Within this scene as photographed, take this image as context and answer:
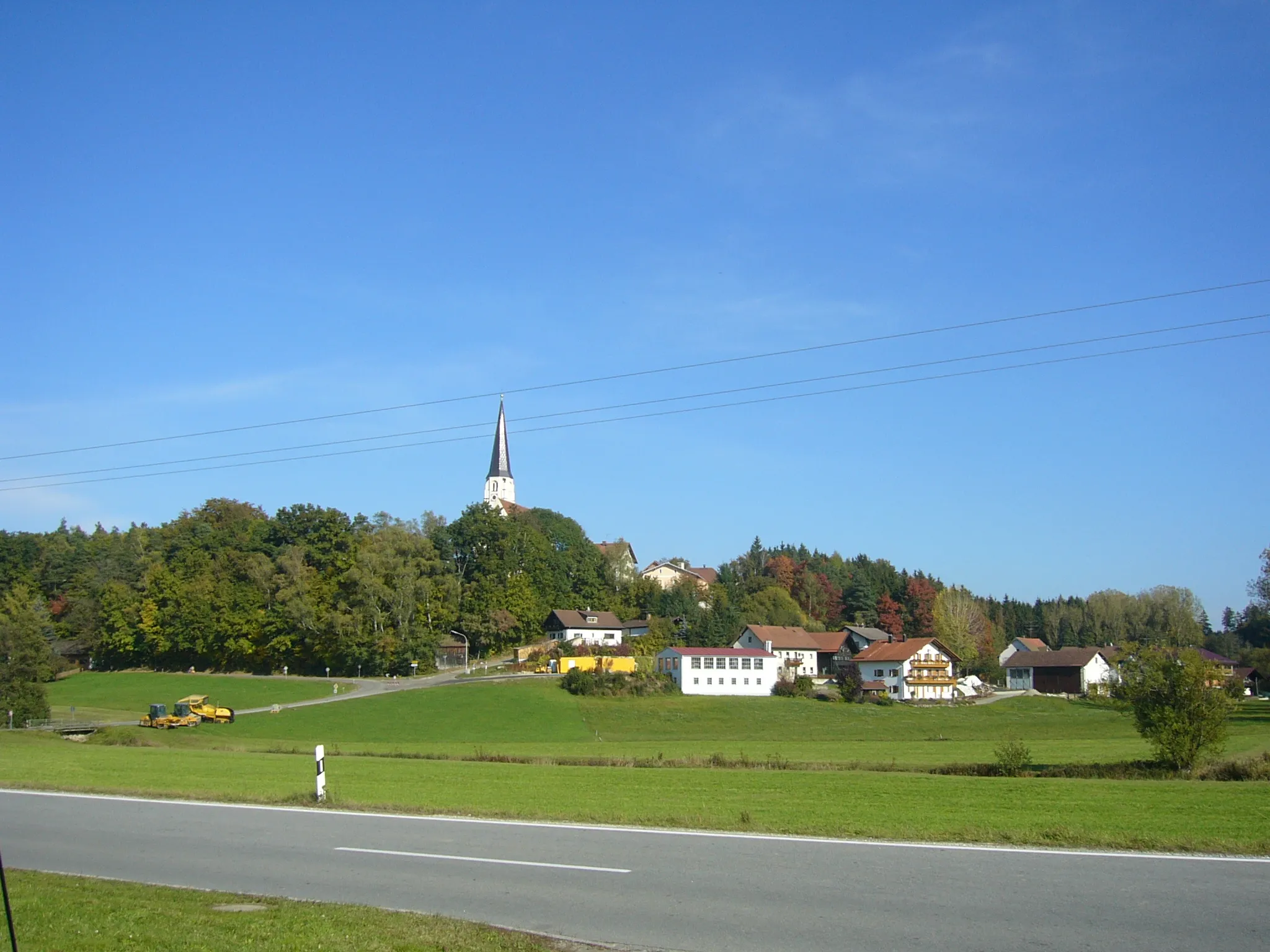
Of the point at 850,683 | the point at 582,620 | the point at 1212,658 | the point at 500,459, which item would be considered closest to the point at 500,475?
the point at 500,459

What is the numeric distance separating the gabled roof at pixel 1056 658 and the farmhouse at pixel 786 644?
81.5 ft

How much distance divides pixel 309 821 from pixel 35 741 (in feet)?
116

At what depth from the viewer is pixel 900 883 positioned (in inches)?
435

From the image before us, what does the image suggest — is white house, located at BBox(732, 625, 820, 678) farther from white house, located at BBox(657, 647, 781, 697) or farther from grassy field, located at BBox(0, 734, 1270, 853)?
grassy field, located at BBox(0, 734, 1270, 853)

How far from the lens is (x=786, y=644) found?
4444 inches

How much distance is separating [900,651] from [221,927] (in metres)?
96.0

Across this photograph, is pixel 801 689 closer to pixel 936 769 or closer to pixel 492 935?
pixel 936 769

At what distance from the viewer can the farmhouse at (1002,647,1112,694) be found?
109 meters

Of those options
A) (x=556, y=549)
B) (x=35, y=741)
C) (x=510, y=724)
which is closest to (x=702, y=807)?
(x=35, y=741)

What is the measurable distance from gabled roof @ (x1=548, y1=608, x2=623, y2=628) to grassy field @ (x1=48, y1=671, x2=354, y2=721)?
28001mm

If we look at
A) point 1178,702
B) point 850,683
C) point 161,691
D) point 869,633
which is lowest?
point 161,691

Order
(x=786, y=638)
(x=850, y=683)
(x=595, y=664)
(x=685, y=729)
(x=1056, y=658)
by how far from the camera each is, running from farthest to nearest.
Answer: (x=1056, y=658) → (x=786, y=638) → (x=595, y=664) → (x=850, y=683) → (x=685, y=729)

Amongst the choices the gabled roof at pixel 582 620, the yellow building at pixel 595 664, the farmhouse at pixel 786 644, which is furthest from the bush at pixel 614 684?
the farmhouse at pixel 786 644

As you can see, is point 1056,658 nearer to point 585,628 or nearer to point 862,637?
point 862,637
